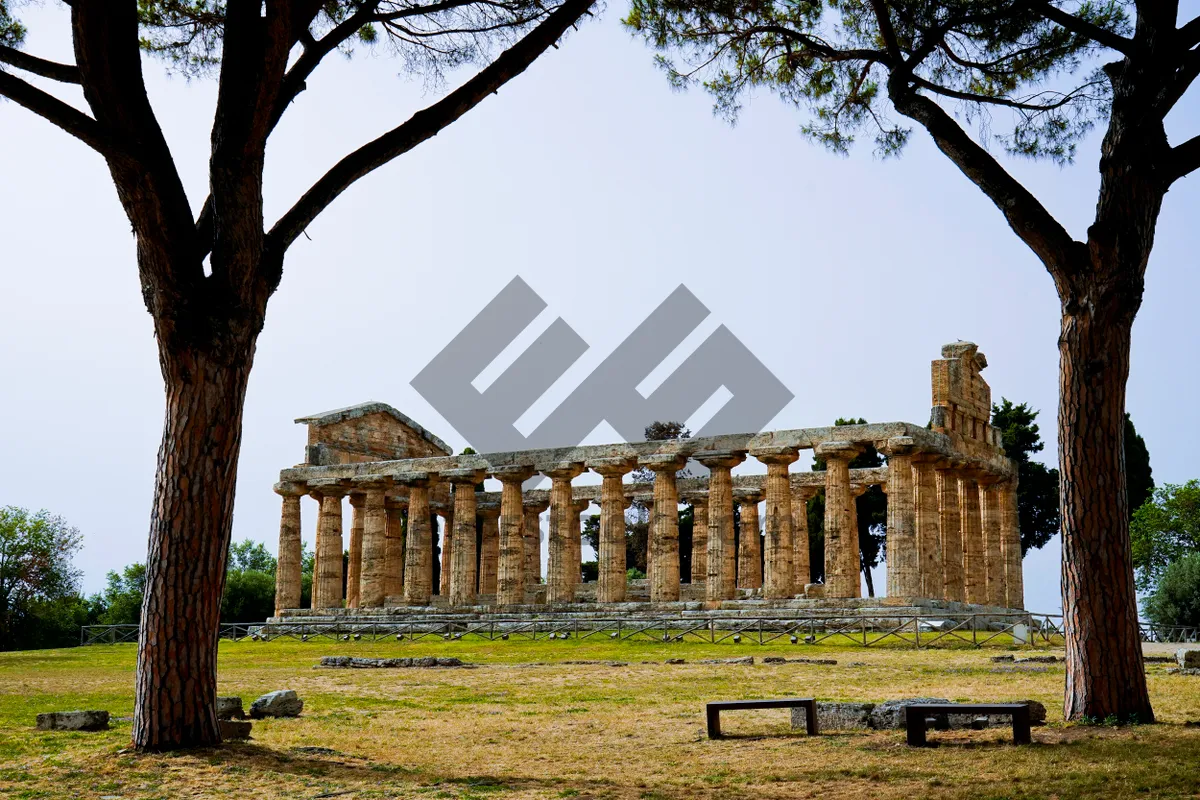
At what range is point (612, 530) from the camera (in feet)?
150

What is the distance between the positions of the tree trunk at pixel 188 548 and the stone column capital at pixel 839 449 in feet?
99.3

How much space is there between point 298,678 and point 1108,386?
1641 centimetres

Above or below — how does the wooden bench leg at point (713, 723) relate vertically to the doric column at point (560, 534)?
below

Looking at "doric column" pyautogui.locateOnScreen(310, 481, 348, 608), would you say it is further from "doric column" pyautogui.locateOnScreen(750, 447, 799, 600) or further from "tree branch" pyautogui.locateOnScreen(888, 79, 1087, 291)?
"tree branch" pyautogui.locateOnScreen(888, 79, 1087, 291)

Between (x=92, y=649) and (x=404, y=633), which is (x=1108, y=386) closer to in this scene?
(x=404, y=633)

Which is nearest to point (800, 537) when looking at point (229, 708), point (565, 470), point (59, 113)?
point (565, 470)

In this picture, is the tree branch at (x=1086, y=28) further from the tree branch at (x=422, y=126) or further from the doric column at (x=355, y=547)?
the doric column at (x=355, y=547)

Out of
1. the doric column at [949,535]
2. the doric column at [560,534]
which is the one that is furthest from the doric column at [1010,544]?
the doric column at [560,534]

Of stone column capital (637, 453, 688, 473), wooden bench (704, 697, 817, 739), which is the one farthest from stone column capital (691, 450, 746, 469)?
wooden bench (704, 697, 817, 739)

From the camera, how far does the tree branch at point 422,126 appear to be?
13.2 meters

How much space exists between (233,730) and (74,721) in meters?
2.57

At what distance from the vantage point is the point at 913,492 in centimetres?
4072

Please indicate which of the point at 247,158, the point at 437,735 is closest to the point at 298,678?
the point at 437,735

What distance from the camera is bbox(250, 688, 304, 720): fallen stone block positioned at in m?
15.7
